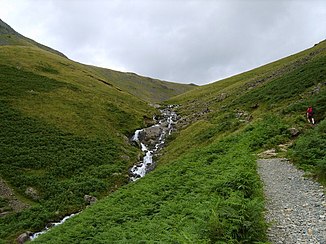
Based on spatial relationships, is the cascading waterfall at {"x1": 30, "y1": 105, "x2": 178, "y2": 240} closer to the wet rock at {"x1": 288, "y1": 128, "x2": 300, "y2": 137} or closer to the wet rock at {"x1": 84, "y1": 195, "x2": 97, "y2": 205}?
the wet rock at {"x1": 84, "y1": 195, "x2": 97, "y2": 205}

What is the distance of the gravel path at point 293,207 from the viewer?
11.3 metres

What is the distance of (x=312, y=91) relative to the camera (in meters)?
43.2

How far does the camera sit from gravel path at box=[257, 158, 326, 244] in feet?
37.0

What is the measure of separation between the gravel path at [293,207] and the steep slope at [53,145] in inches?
949

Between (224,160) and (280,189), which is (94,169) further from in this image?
(280,189)

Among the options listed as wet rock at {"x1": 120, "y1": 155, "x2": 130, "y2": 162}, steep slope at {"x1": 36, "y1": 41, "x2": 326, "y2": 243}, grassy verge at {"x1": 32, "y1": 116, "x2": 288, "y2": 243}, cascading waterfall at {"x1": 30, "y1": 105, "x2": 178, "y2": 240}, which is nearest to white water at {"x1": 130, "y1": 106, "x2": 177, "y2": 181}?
cascading waterfall at {"x1": 30, "y1": 105, "x2": 178, "y2": 240}

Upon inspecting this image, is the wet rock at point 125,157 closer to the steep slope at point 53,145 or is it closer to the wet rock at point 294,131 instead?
the steep slope at point 53,145

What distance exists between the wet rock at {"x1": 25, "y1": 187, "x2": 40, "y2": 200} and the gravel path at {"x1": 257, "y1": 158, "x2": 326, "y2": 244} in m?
A: 27.1

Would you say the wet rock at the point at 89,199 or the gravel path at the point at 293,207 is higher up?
the gravel path at the point at 293,207

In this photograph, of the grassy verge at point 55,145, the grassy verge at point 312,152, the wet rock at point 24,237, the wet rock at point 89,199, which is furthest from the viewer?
the wet rock at point 89,199

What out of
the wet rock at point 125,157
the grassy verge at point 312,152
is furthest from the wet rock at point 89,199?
the grassy verge at point 312,152

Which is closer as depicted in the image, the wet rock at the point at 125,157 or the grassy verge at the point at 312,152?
the grassy verge at the point at 312,152

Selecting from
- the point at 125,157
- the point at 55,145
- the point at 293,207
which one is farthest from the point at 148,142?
the point at 293,207

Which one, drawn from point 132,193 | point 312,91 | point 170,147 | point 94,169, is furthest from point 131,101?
point 132,193
